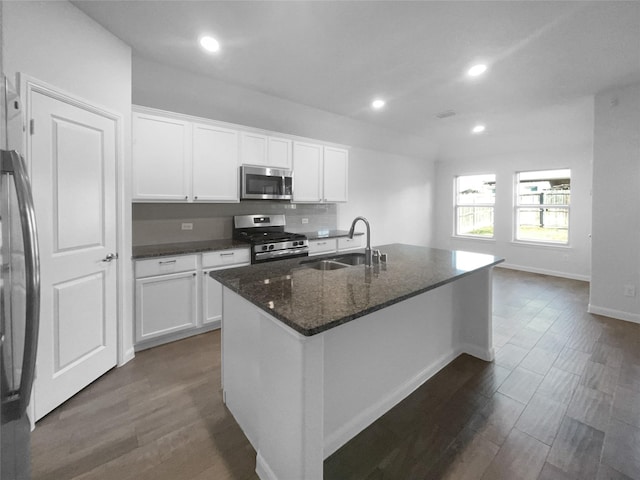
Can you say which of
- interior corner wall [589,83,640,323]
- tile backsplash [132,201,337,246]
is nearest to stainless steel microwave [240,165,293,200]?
tile backsplash [132,201,337,246]

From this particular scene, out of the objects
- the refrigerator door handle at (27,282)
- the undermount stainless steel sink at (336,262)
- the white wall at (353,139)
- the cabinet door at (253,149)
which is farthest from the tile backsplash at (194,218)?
the refrigerator door handle at (27,282)

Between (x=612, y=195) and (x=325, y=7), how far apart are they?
3.85m

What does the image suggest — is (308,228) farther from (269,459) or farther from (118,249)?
(269,459)

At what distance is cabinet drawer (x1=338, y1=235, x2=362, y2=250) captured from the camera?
4.28 metres

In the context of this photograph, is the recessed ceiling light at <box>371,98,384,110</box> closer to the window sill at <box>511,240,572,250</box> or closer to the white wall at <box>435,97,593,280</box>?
the white wall at <box>435,97,593,280</box>

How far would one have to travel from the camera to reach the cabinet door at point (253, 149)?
3.38 meters

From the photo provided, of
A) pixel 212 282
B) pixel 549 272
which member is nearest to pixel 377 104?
pixel 212 282

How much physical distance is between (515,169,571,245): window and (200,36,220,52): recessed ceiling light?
20.6 feet

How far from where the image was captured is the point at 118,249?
238 cm

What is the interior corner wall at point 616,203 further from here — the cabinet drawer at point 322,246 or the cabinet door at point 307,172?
the cabinet door at point 307,172

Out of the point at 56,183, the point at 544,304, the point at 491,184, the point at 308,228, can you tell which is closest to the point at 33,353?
the point at 56,183

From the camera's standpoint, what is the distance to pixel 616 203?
3.38 meters

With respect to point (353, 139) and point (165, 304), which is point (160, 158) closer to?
point (165, 304)

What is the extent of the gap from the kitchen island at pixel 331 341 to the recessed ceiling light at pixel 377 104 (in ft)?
7.36
